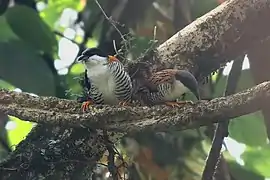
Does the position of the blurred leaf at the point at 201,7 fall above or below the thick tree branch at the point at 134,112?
above

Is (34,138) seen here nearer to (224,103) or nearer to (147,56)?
(147,56)

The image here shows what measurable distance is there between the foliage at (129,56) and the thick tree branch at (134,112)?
0.38 m

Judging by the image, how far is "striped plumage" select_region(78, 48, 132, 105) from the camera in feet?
5.53

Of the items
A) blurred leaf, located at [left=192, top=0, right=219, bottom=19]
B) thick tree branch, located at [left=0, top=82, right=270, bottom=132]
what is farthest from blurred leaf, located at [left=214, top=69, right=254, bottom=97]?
thick tree branch, located at [left=0, top=82, right=270, bottom=132]

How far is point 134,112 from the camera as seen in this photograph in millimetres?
1537

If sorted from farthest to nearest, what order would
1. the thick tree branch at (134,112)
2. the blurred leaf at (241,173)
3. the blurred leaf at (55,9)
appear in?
1. the blurred leaf at (55,9)
2. the blurred leaf at (241,173)
3. the thick tree branch at (134,112)

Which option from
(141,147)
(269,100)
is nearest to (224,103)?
(269,100)

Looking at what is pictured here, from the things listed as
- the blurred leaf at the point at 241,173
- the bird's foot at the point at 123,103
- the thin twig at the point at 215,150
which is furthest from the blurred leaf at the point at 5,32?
the blurred leaf at the point at 241,173

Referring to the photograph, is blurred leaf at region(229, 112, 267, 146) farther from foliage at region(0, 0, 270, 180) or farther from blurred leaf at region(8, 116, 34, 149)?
blurred leaf at region(8, 116, 34, 149)

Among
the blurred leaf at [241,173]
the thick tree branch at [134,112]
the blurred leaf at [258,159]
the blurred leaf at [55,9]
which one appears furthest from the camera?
the blurred leaf at [55,9]

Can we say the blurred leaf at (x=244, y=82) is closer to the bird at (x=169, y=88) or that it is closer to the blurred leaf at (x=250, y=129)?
the blurred leaf at (x=250, y=129)

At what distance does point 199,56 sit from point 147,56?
180 mm

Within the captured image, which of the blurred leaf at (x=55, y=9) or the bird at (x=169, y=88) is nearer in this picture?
the bird at (x=169, y=88)

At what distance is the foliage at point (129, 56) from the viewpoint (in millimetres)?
2070
